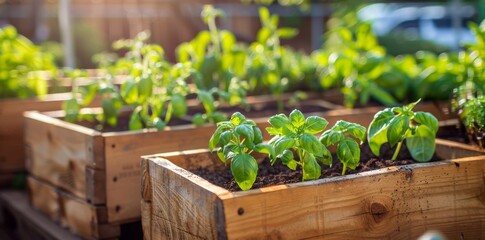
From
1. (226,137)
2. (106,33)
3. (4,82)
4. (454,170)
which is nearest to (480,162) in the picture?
(454,170)

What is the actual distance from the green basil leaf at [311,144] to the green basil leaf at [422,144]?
45cm

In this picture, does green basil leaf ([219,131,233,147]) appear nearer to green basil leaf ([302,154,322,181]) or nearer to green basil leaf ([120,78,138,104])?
green basil leaf ([302,154,322,181])

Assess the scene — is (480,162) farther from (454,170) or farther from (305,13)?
(305,13)

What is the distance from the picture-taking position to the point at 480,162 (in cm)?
188

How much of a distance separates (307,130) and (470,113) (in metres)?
0.60

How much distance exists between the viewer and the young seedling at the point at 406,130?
1.87 metres

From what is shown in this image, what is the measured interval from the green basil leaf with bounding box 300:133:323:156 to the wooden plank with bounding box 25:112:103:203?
97 centimetres

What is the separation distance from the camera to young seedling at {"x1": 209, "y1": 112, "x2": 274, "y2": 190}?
166cm

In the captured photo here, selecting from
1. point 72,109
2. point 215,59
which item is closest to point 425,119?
point 215,59

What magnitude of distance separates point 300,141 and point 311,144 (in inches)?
1.3

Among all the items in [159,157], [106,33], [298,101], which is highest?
[106,33]

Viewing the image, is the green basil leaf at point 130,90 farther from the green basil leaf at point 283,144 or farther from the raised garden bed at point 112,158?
the green basil leaf at point 283,144

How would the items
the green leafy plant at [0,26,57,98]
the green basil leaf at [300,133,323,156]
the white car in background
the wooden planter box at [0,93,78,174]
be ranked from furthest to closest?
1. the white car in background
2. the green leafy plant at [0,26,57,98]
3. the wooden planter box at [0,93,78,174]
4. the green basil leaf at [300,133,323,156]

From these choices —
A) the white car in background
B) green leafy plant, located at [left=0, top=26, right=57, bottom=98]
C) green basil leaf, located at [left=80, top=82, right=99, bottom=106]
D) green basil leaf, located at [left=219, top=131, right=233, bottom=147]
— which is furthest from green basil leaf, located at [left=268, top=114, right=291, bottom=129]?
the white car in background
